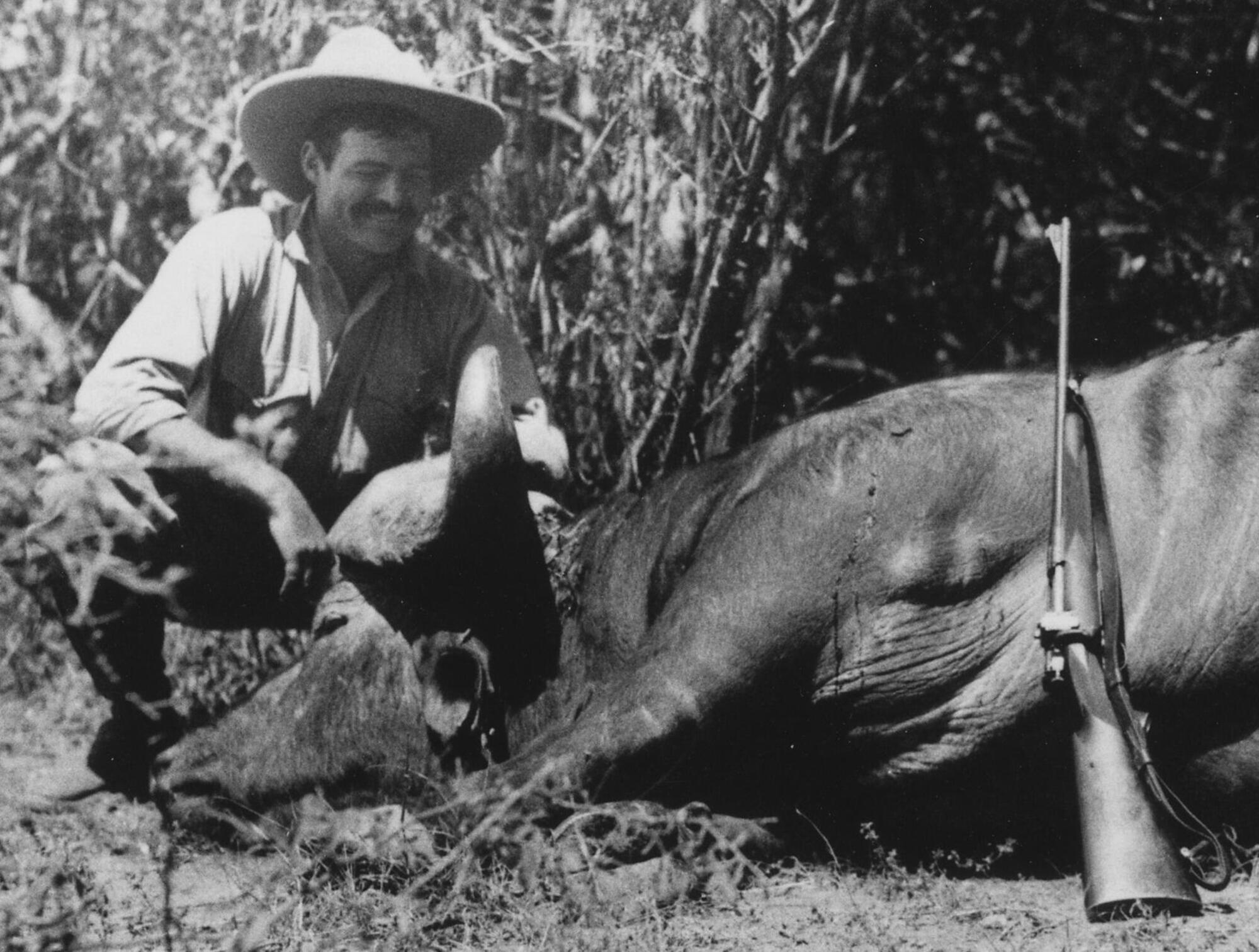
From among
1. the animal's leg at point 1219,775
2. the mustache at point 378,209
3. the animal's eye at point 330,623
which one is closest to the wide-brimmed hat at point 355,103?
the mustache at point 378,209

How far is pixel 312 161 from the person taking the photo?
485 centimetres

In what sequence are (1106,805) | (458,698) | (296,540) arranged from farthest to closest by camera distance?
(296,540), (458,698), (1106,805)

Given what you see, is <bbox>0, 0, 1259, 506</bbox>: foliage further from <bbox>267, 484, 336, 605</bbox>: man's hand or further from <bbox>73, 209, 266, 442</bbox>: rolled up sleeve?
<bbox>267, 484, 336, 605</bbox>: man's hand

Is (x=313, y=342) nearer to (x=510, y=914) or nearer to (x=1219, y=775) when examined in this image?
(x=510, y=914)

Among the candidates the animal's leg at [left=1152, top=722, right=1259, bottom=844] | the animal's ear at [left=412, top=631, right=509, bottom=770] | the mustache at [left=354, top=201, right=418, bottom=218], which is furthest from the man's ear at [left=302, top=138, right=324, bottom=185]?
the animal's leg at [left=1152, top=722, right=1259, bottom=844]

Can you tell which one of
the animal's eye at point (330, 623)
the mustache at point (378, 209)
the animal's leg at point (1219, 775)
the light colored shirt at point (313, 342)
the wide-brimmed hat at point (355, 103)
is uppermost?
the wide-brimmed hat at point (355, 103)

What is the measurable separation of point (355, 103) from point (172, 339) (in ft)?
2.94

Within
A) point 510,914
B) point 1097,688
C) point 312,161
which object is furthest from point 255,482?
point 1097,688

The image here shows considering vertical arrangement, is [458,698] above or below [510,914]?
above

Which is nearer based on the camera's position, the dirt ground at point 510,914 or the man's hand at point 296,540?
the dirt ground at point 510,914

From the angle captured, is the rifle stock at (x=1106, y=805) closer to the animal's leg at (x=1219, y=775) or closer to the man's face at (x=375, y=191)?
the animal's leg at (x=1219, y=775)

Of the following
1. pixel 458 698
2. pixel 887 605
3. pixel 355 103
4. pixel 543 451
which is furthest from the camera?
pixel 355 103

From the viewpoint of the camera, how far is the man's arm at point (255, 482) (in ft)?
13.2

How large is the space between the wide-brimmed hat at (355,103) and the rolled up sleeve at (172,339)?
0.37 m
